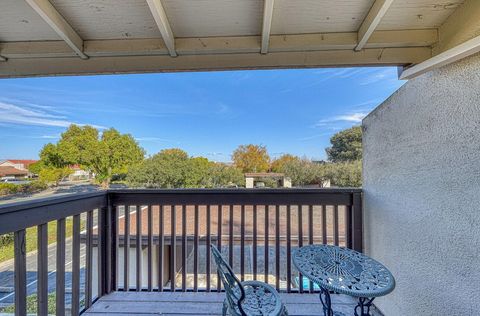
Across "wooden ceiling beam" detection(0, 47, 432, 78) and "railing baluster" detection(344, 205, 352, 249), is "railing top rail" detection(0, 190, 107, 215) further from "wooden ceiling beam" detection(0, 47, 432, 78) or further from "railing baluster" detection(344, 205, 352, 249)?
"railing baluster" detection(344, 205, 352, 249)

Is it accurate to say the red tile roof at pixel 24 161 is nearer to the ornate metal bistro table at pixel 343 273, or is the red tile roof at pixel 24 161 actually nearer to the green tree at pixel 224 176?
the green tree at pixel 224 176

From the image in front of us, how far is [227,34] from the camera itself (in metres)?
1.63

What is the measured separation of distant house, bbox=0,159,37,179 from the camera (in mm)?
1775

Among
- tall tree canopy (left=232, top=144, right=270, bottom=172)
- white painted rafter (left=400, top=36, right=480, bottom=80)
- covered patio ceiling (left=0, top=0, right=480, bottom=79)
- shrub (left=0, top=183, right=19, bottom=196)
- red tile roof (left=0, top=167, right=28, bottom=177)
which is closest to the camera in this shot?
white painted rafter (left=400, top=36, right=480, bottom=80)

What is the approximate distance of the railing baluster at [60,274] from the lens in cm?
171

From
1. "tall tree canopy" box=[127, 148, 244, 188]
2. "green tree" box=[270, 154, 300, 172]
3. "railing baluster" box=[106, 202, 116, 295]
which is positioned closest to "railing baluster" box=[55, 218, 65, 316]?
"railing baluster" box=[106, 202, 116, 295]

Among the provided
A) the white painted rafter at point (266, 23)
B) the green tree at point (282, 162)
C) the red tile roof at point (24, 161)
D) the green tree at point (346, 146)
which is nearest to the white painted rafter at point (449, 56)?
the white painted rafter at point (266, 23)

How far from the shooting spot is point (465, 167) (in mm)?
1244

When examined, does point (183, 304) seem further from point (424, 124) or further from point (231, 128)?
point (231, 128)

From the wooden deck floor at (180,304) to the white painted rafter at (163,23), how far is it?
214 cm

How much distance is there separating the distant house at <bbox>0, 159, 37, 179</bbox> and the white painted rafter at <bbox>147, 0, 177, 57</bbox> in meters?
1.51

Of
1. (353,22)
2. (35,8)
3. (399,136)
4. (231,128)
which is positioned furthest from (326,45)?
(231,128)

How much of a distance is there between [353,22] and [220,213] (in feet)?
6.33

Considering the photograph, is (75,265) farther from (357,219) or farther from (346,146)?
(346,146)
